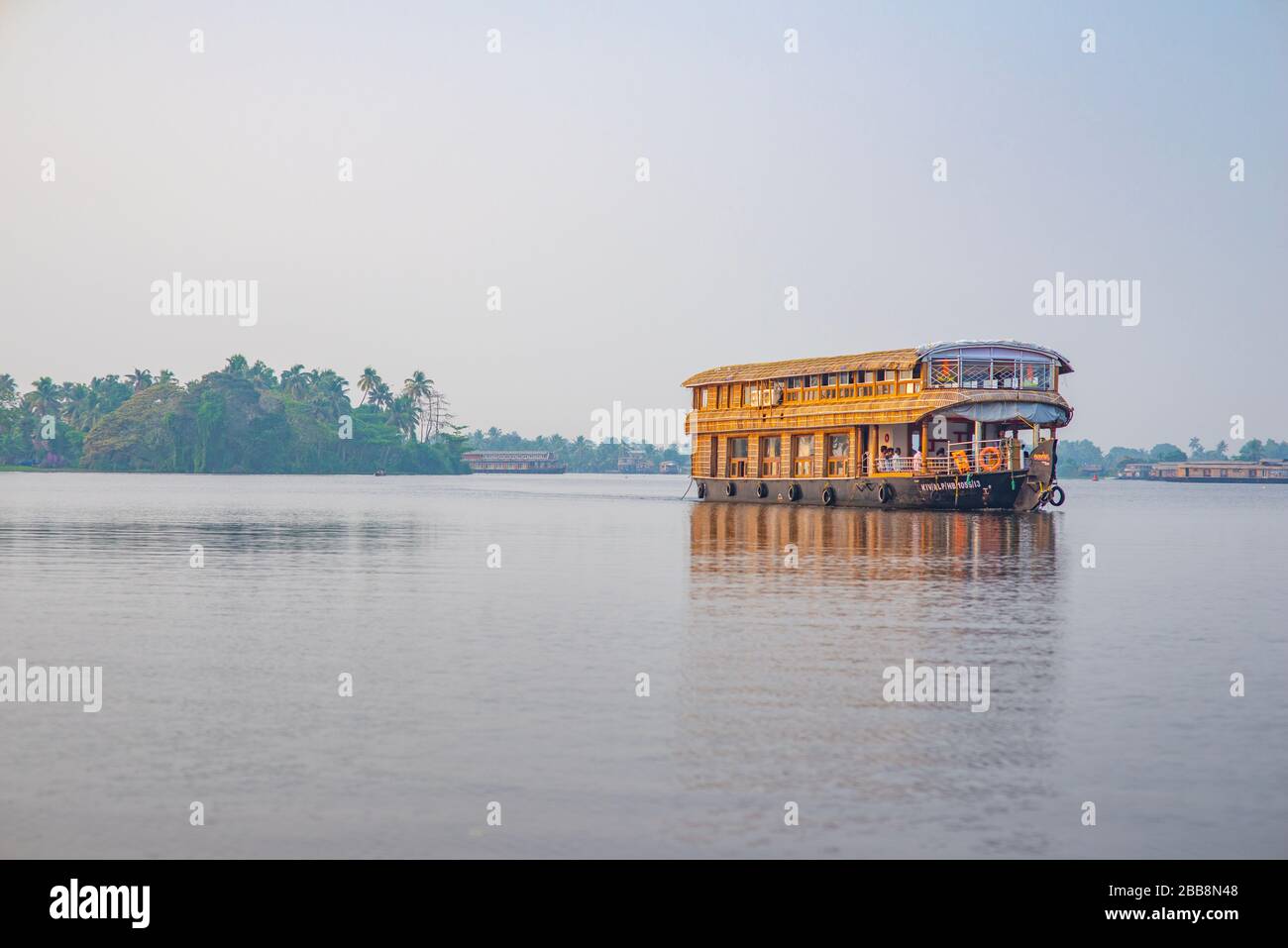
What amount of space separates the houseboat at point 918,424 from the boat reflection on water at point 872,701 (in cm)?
2429

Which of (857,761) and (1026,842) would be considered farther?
(857,761)

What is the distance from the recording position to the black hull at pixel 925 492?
54656mm

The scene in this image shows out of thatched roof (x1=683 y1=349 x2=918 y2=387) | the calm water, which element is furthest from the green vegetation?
the calm water

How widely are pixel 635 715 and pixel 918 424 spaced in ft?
154

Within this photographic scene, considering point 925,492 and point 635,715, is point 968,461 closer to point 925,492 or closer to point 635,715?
point 925,492

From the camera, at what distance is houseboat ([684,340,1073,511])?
5469 centimetres

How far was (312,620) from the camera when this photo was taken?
19.8 meters

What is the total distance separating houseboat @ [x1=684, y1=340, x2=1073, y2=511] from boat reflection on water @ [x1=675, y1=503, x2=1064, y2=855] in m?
24.3

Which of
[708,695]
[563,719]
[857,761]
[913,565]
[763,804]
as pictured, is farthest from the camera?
[913,565]

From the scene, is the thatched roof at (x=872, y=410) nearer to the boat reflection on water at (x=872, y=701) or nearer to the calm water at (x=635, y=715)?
the boat reflection on water at (x=872, y=701)
